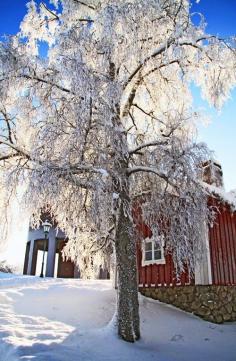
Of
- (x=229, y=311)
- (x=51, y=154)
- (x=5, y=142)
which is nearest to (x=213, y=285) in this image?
(x=229, y=311)

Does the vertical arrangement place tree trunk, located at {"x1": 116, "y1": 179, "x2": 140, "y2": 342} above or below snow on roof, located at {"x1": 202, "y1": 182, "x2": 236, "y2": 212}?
below

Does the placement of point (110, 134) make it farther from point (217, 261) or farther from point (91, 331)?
point (217, 261)

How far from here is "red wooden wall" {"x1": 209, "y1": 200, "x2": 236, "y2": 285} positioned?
903 cm

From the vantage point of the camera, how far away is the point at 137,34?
6441 mm

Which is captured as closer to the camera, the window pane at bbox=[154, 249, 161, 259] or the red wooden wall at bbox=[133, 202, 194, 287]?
the red wooden wall at bbox=[133, 202, 194, 287]

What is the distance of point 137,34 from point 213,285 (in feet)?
22.5

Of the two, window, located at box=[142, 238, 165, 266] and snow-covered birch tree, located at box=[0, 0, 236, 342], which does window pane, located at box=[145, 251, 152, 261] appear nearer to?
window, located at box=[142, 238, 165, 266]

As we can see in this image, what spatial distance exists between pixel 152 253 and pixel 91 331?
494cm

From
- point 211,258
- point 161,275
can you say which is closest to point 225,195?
point 211,258

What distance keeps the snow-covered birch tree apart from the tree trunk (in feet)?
0.07

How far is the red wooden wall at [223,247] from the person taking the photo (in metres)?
9.03

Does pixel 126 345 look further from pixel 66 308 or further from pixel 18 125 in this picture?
pixel 18 125

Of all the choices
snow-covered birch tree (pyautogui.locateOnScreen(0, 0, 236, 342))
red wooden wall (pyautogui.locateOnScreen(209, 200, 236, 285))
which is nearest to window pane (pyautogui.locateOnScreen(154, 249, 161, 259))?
red wooden wall (pyautogui.locateOnScreen(209, 200, 236, 285))

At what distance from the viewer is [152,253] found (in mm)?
10477
